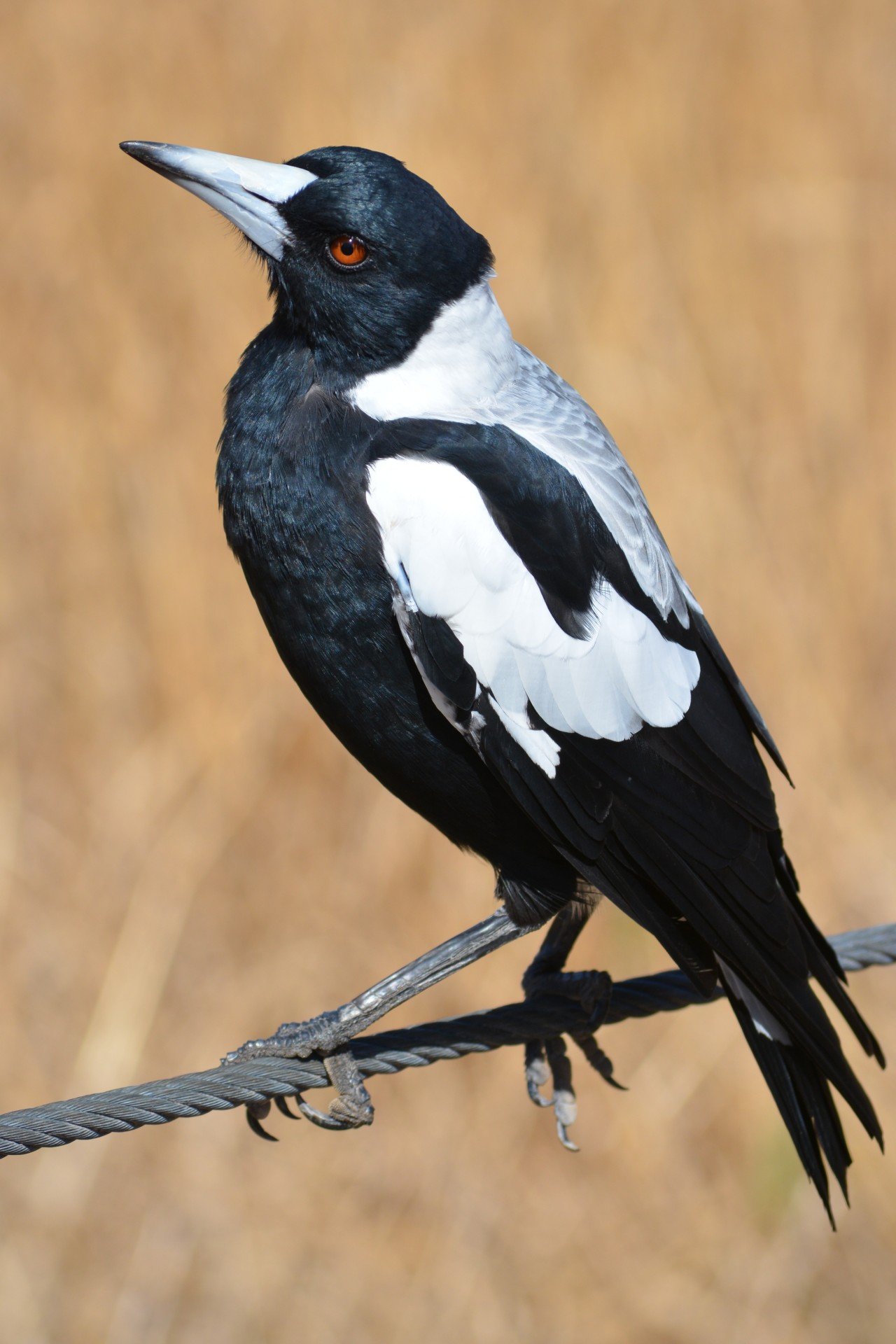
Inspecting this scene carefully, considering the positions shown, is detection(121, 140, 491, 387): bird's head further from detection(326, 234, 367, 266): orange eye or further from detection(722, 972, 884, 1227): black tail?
detection(722, 972, 884, 1227): black tail

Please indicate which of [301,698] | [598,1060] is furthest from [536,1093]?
[301,698]

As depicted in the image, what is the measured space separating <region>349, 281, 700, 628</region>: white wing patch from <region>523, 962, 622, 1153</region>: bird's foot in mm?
540

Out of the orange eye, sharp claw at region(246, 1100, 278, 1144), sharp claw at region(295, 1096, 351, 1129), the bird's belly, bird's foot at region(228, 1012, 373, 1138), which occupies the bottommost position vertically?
sharp claw at region(246, 1100, 278, 1144)

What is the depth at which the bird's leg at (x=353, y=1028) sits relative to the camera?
69.1 inches

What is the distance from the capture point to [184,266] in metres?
3.73

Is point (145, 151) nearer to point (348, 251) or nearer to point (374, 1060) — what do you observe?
point (348, 251)

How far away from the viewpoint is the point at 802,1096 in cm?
187

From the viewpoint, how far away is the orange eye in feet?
5.91

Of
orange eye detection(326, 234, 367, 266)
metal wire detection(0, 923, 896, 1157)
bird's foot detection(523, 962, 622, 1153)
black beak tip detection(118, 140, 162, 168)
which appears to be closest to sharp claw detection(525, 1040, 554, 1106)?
bird's foot detection(523, 962, 622, 1153)

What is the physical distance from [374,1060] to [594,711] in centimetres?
49

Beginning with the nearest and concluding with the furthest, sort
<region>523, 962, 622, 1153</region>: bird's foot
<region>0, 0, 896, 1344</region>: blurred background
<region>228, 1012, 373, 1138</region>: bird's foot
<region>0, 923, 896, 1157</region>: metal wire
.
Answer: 1. <region>0, 923, 896, 1157</region>: metal wire
2. <region>228, 1012, 373, 1138</region>: bird's foot
3. <region>523, 962, 622, 1153</region>: bird's foot
4. <region>0, 0, 896, 1344</region>: blurred background

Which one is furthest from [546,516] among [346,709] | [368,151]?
[368,151]

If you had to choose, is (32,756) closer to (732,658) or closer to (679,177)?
(732,658)

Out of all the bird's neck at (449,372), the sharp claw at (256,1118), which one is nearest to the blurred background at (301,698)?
the sharp claw at (256,1118)
